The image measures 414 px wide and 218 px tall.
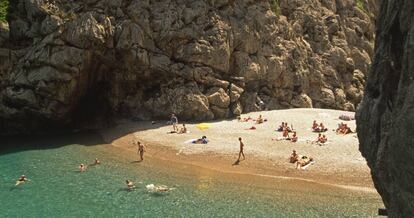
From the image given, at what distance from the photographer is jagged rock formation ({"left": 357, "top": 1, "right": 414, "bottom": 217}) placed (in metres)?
9.29

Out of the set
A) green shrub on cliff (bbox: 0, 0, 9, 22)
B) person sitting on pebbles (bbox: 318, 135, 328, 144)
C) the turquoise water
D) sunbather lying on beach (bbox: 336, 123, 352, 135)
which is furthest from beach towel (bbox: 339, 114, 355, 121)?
green shrub on cliff (bbox: 0, 0, 9, 22)

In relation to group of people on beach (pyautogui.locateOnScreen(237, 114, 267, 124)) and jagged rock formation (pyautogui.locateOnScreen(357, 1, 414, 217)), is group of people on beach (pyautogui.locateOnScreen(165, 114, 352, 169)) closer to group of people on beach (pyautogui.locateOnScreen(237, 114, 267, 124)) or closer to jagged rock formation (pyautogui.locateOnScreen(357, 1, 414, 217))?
group of people on beach (pyautogui.locateOnScreen(237, 114, 267, 124))

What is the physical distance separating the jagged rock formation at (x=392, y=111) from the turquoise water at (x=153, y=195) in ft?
44.3

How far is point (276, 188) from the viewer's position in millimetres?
29906

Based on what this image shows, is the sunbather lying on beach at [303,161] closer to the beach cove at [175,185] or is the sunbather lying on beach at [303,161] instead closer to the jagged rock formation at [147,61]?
the beach cove at [175,185]

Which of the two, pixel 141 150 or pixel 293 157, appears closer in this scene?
pixel 293 157

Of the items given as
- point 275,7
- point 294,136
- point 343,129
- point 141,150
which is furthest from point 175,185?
point 275,7

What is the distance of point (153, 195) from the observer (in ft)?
94.2

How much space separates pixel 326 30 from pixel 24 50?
3498 cm

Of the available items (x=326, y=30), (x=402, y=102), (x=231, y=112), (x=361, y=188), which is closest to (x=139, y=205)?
(x=361, y=188)

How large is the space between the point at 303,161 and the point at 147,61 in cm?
1977

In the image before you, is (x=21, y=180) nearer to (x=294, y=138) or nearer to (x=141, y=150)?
(x=141, y=150)

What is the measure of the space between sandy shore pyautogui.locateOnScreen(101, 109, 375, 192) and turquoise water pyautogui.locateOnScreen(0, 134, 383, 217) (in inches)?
65.4

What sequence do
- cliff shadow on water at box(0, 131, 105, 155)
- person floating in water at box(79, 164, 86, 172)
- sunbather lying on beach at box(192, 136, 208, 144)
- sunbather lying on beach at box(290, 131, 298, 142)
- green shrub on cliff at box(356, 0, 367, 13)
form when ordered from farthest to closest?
green shrub on cliff at box(356, 0, 367, 13) < cliff shadow on water at box(0, 131, 105, 155) < sunbather lying on beach at box(192, 136, 208, 144) < sunbather lying on beach at box(290, 131, 298, 142) < person floating in water at box(79, 164, 86, 172)
